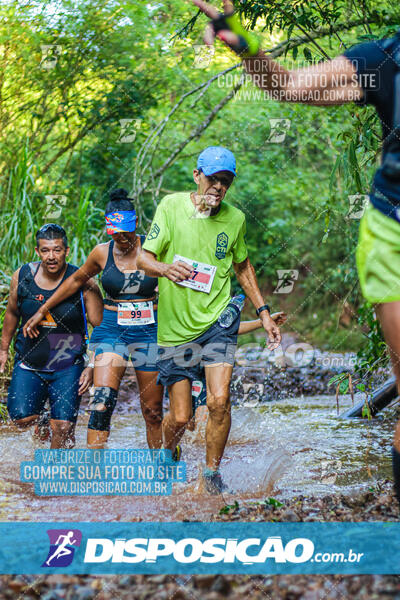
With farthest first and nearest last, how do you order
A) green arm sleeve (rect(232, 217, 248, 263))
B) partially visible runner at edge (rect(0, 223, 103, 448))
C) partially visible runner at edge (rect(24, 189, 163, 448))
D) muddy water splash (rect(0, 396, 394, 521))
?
partially visible runner at edge (rect(0, 223, 103, 448))
partially visible runner at edge (rect(24, 189, 163, 448))
green arm sleeve (rect(232, 217, 248, 263))
muddy water splash (rect(0, 396, 394, 521))

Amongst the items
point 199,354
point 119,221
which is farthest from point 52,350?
point 199,354

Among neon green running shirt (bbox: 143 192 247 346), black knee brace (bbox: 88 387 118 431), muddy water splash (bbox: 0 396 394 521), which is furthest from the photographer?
black knee brace (bbox: 88 387 118 431)

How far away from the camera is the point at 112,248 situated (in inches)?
225

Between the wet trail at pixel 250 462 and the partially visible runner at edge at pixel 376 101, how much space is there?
1.87 metres

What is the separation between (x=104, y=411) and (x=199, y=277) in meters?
1.30

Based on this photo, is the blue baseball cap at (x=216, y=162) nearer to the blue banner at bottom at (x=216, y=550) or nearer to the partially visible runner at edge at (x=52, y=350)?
the partially visible runner at edge at (x=52, y=350)

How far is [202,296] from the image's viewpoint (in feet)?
16.0

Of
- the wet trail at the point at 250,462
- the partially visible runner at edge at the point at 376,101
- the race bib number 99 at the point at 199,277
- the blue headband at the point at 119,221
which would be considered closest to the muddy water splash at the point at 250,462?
the wet trail at the point at 250,462

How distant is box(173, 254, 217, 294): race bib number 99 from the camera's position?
4840 millimetres

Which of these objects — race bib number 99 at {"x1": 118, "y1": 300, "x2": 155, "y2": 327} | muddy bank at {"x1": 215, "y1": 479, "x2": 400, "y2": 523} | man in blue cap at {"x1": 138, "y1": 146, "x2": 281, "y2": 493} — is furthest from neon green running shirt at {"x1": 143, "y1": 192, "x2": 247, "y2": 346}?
muddy bank at {"x1": 215, "y1": 479, "x2": 400, "y2": 523}

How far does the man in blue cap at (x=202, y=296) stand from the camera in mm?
4754

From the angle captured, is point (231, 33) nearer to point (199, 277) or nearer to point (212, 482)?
point (199, 277)

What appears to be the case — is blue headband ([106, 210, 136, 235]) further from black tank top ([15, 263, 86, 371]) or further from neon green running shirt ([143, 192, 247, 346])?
neon green running shirt ([143, 192, 247, 346])

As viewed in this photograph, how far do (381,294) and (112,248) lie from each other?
3.24 meters
